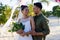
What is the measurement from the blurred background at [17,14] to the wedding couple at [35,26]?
24cm

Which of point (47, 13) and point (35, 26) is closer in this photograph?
point (35, 26)

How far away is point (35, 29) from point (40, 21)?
126 mm

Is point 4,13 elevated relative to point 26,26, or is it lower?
elevated

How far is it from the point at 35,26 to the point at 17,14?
0.35 meters

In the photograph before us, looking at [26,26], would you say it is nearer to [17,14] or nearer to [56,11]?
[17,14]

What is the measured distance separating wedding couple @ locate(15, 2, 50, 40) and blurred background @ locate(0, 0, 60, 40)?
0.24 m

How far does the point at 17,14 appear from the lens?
1.66 metres

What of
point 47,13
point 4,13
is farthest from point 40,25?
point 4,13

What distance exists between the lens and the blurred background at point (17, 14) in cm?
168

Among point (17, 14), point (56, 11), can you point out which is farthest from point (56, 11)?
point (17, 14)

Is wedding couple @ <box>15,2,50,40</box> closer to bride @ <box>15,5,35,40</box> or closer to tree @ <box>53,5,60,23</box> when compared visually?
bride @ <box>15,5,35,40</box>

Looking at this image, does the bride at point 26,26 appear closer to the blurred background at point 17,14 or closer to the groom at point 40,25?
the groom at point 40,25

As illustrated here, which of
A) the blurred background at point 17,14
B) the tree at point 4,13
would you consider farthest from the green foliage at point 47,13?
the tree at point 4,13

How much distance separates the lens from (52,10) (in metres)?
1.73
